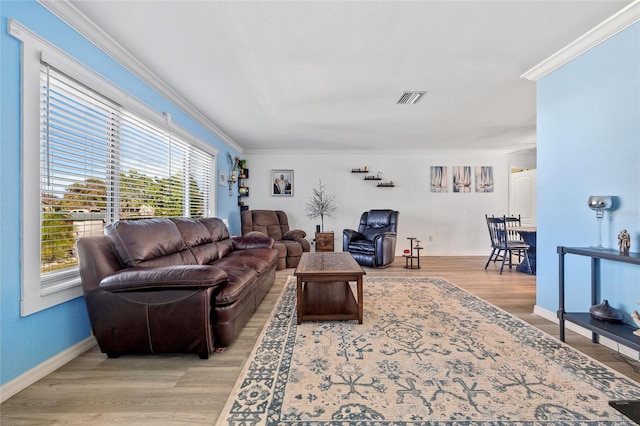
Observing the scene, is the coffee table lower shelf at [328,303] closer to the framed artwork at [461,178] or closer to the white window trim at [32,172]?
the white window trim at [32,172]

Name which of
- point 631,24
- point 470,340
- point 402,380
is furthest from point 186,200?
point 631,24

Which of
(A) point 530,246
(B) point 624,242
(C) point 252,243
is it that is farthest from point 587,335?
(C) point 252,243

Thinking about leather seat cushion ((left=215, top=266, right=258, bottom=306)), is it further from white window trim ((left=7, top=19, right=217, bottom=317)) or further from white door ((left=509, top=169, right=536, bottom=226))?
white door ((left=509, top=169, right=536, bottom=226))

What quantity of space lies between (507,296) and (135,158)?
435cm

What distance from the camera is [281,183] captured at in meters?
5.94

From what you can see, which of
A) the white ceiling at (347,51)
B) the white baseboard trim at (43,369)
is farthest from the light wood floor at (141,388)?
the white ceiling at (347,51)

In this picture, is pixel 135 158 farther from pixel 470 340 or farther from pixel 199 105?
pixel 470 340

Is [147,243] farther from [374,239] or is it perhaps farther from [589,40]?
[589,40]

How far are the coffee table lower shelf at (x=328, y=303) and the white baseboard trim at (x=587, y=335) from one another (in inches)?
70.1

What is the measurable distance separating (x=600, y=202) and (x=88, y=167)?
3883 millimetres

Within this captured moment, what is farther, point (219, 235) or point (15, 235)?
point (219, 235)

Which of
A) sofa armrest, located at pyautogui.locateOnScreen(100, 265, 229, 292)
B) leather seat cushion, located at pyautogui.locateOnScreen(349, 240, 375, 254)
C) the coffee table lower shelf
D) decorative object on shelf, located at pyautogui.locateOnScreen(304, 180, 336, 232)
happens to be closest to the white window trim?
sofa armrest, located at pyautogui.locateOnScreen(100, 265, 229, 292)

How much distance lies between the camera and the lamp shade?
1.87m

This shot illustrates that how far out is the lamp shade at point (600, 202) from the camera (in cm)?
187
